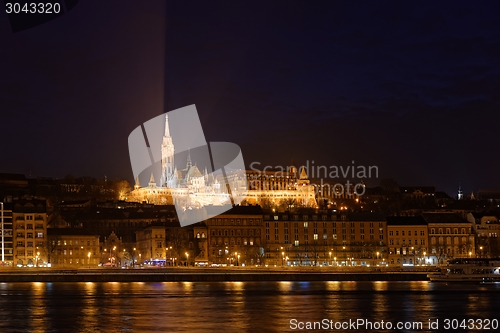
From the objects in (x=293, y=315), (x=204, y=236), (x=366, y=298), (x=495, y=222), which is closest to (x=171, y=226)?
(x=204, y=236)

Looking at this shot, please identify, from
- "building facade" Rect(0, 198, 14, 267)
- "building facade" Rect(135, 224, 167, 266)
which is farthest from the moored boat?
"building facade" Rect(0, 198, 14, 267)

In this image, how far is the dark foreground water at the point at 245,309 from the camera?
110 ft

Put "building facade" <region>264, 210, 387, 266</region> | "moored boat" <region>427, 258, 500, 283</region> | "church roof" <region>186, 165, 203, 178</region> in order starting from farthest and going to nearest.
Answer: "church roof" <region>186, 165, 203, 178</region> < "building facade" <region>264, 210, 387, 266</region> < "moored boat" <region>427, 258, 500, 283</region>

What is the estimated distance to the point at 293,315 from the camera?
3728 cm

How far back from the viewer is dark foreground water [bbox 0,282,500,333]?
3356 centimetres

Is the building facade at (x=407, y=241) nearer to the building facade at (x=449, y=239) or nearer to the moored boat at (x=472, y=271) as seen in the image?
the building facade at (x=449, y=239)

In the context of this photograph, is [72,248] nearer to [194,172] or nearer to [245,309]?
[245,309]

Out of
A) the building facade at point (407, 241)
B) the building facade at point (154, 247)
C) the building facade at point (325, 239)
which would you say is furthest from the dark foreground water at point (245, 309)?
the building facade at point (407, 241)

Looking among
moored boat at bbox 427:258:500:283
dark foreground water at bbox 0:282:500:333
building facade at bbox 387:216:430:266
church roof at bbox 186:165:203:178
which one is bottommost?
dark foreground water at bbox 0:282:500:333

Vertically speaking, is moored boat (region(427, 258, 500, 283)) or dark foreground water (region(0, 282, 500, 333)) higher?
moored boat (region(427, 258, 500, 283))

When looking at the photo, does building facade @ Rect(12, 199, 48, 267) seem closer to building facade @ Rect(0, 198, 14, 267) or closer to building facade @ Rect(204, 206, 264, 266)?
building facade @ Rect(0, 198, 14, 267)

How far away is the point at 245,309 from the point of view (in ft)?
133

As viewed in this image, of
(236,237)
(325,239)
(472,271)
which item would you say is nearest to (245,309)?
(472,271)

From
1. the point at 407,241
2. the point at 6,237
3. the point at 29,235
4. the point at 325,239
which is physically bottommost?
the point at 407,241
